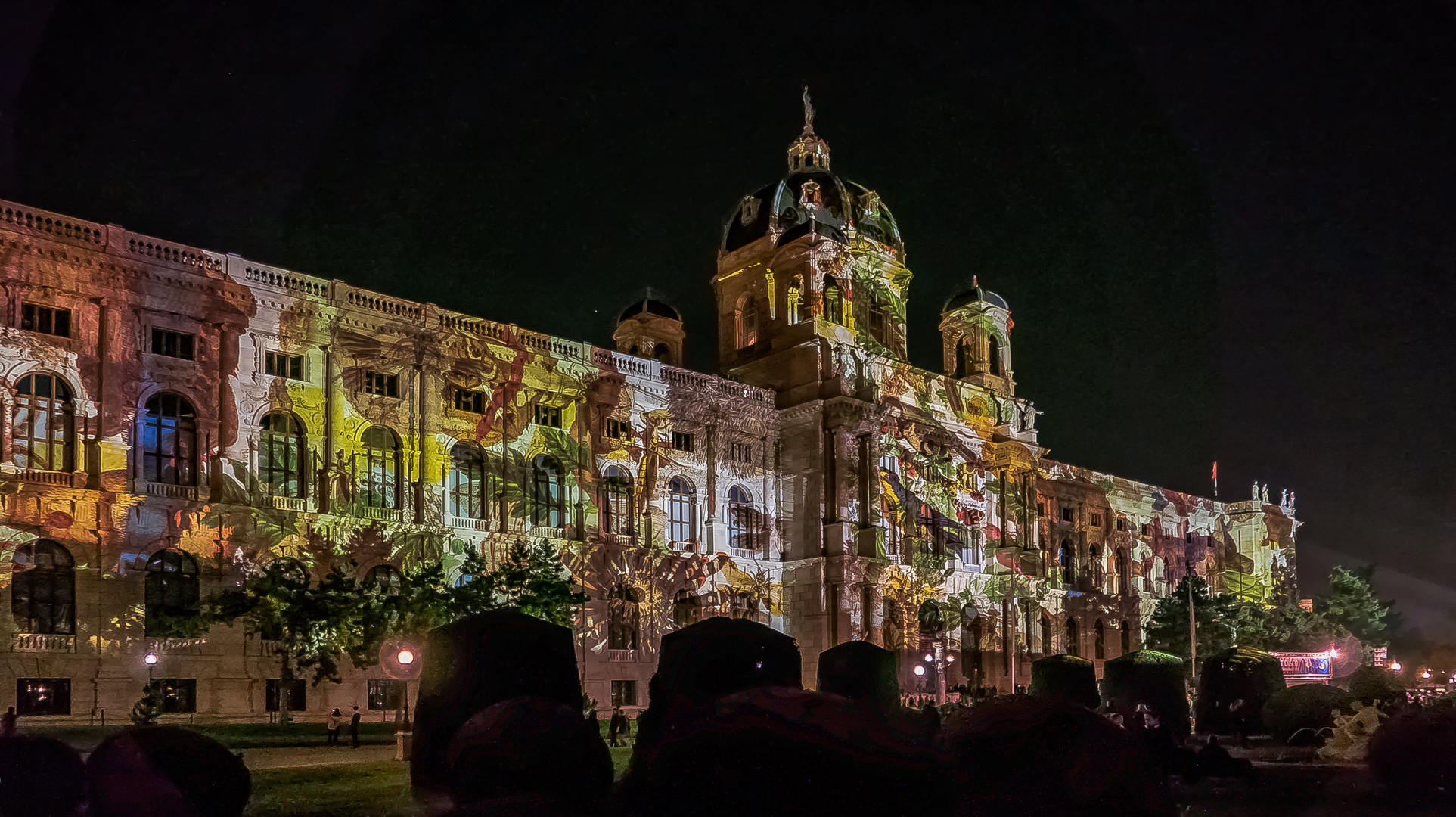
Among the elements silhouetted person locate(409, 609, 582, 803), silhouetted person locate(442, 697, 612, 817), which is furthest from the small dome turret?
silhouetted person locate(442, 697, 612, 817)

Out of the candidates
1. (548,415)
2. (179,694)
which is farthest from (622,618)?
(179,694)

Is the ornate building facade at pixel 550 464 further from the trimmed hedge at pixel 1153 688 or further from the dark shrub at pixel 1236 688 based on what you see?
the trimmed hedge at pixel 1153 688

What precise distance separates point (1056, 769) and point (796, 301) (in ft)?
164

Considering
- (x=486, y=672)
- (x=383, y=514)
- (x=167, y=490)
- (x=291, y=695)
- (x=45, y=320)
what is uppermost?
(x=45, y=320)

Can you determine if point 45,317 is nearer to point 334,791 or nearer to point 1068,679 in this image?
point 334,791

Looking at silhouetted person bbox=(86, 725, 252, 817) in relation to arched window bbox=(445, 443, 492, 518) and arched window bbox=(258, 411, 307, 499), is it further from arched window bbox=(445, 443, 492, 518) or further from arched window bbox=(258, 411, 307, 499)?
arched window bbox=(445, 443, 492, 518)

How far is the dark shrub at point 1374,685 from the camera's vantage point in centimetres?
2488

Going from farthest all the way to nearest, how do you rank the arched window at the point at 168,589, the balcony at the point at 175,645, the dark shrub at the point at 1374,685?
the arched window at the point at 168,589
the balcony at the point at 175,645
the dark shrub at the point at 1374,685

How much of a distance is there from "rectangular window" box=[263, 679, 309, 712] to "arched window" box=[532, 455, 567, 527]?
10.4 m

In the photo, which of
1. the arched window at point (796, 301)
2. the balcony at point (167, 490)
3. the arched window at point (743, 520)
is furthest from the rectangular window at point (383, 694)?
the arched window at point (796, 301)

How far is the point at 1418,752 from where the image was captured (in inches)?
551

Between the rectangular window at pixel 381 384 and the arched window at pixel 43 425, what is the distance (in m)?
8.90

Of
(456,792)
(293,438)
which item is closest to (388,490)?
(293,438)

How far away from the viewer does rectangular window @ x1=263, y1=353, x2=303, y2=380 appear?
35.8 metres
